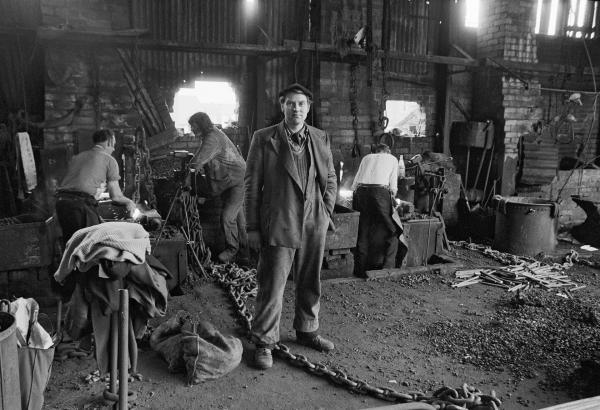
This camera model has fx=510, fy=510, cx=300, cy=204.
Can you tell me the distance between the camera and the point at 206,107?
33.1 feet

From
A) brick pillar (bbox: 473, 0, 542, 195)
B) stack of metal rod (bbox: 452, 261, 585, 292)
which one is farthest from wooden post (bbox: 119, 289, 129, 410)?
brick pillar (bbox: 473, 0, 542, 195)

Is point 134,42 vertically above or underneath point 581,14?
underneath

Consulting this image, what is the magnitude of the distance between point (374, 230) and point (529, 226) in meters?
2.87

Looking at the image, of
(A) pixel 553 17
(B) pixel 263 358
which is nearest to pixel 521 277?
(B) pixel 263 358

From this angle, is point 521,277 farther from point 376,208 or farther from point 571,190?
point 571,190

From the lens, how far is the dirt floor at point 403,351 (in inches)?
156

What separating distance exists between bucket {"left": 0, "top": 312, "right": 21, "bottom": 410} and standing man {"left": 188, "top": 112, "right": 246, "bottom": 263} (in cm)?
481

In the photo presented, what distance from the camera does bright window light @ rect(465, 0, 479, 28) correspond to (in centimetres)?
1140

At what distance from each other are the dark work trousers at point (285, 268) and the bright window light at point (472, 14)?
28.7ft

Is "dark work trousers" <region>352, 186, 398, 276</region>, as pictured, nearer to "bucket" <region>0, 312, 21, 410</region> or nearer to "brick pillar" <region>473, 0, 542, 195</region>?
"brick pillar" <region>473, 0, 542, 195</region>

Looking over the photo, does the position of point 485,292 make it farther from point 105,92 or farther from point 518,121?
point 105,92

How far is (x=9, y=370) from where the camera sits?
264cm

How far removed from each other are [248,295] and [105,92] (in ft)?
15.4

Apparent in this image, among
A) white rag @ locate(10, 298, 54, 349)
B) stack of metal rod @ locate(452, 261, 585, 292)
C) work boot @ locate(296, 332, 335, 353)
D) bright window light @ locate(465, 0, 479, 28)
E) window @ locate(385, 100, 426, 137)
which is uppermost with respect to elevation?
bright window light @ locate(465, 0, 479, 28)
